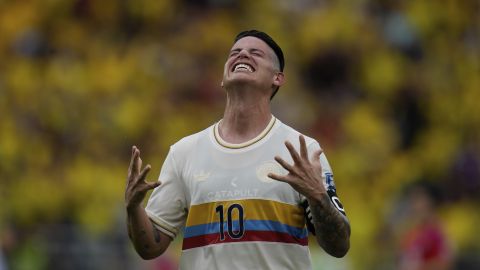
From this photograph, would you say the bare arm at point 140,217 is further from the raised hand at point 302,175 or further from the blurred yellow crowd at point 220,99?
the blurred yellow crowd at point 220,99

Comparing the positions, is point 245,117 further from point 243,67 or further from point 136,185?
point 136,185

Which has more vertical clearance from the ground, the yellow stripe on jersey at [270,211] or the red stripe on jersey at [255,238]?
the yellow stripe on jersey at [270,211]

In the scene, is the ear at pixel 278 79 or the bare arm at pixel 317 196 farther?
the ear at pixel 278 79

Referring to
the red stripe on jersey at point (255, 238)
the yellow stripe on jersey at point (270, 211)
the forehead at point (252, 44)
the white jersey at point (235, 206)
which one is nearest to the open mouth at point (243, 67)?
the forehead at point (252, 44)

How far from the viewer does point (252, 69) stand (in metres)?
6.10

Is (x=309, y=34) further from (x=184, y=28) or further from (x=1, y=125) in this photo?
(x=1, y=125)

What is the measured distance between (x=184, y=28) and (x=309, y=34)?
1609 mm

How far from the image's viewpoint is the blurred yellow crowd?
1373 centimetres

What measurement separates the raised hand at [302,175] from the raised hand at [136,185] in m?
0.60

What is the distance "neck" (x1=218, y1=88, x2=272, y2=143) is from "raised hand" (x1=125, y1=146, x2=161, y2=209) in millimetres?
553

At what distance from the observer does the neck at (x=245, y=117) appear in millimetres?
6113

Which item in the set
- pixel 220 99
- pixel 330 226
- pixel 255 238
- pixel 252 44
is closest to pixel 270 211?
pixel 255 238

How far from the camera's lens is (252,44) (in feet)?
20.2

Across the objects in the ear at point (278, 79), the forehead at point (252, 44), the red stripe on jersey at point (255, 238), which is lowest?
the red stripe on jersey at point (255, 238)
